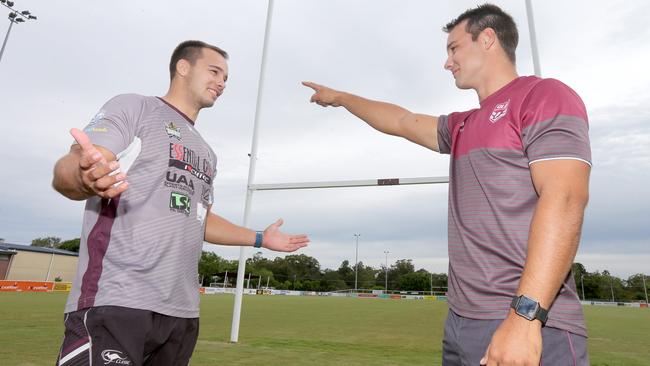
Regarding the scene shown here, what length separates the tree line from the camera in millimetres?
69438

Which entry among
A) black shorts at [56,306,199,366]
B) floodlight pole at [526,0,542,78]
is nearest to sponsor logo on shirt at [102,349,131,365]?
black shorts at [56,306,199,366]

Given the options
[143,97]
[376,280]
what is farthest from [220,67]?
[376,280]

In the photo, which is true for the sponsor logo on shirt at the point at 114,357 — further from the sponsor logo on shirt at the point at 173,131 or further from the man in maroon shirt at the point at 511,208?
the man in maroon shirt at the point at 511,208

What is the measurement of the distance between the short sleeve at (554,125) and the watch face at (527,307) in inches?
18.6

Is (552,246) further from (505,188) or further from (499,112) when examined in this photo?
(499,112)

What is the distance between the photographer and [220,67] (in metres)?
2.58

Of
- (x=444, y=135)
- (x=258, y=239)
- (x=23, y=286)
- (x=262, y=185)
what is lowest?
(x=23, y=286)

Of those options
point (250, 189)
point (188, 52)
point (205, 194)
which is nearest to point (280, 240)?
point (205, 194)

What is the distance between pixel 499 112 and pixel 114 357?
1.78 m

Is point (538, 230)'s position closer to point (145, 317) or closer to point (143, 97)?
point (145, 317)

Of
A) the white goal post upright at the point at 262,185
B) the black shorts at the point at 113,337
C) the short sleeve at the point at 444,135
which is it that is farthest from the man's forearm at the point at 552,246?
the white goal post upright at the point at 262,185

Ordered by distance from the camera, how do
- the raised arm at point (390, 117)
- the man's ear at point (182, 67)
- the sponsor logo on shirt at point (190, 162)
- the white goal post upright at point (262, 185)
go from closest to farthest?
the sponsor logo on shirt at point (190, 162) → the raised arm at point (390, 117) → the man's ear at point (182, 67) → the white goal post upright at point (262, 185)

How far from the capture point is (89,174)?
49.5 inches

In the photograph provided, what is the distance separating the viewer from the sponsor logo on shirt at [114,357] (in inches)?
61.9
